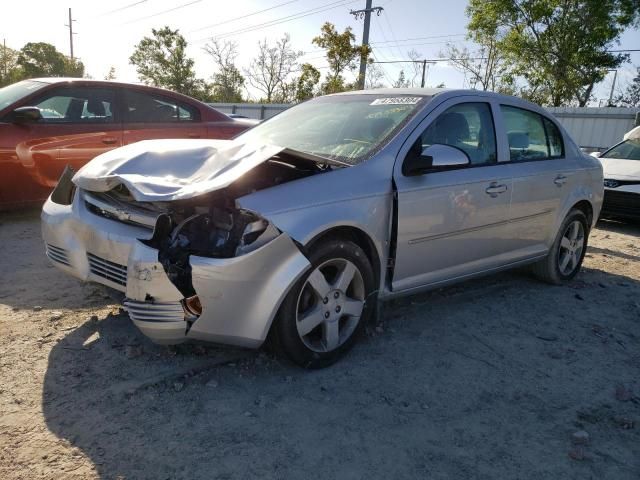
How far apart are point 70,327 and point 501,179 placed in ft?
10.3

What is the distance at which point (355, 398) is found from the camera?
2701mm

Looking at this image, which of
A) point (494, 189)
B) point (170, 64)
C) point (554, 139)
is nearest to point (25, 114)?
point (494, 189)

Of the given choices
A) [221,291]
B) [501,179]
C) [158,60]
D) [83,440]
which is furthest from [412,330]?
[158,60]

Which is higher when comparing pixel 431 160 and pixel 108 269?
pixel 431 160

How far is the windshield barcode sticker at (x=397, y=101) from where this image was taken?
3619 mm

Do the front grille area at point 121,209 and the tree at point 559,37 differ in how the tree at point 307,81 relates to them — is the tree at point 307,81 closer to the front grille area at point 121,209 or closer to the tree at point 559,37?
the tree at point 559,37

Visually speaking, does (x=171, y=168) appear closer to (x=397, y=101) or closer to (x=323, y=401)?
(x=323, y=401)

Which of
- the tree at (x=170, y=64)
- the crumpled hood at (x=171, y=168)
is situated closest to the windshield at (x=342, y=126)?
the crumpled hood at (x=171, y=168)

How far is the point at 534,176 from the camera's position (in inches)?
165

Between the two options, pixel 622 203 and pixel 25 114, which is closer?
pixel 25 114

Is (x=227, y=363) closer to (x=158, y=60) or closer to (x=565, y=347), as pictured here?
(x=565, y=347)

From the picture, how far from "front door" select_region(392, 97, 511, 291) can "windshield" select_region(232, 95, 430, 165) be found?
199 millimetres

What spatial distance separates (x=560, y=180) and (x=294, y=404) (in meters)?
3.20

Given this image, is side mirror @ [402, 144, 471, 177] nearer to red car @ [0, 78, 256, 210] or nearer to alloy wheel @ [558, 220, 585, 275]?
alloy wheel @ [558, 220, 585, 275]
